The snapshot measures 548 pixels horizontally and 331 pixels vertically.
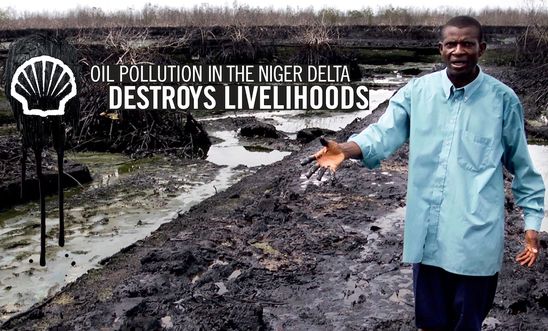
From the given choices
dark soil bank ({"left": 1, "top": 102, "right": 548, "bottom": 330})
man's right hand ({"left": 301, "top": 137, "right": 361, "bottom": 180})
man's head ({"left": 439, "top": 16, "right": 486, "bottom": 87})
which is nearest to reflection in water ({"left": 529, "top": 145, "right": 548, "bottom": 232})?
dark soil bank ({"left": 1, "top": 102, "right": 548, "bottom": 330})

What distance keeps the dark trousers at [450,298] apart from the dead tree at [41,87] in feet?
10.1

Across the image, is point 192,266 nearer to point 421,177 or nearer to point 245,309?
point 245,309

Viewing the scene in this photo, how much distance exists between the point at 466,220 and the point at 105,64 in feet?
31.2

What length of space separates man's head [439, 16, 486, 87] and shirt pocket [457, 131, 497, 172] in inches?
8.3

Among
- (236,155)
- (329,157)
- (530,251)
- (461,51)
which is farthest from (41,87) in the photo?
(236,155)

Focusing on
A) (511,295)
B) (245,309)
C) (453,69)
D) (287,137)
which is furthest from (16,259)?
(287,137)

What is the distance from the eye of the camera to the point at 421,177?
2430 millimetres

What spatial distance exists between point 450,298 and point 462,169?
526 millimetres

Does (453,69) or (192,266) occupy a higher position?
(453,69)

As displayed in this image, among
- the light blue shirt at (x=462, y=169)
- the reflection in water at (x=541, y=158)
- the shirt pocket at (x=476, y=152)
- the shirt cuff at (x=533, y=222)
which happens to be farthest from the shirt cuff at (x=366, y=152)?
the reflection in water at (x=541, y=158)

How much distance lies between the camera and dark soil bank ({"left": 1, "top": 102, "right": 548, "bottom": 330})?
3.65 m

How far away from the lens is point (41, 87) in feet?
14.9

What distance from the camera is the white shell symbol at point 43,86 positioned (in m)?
4.54

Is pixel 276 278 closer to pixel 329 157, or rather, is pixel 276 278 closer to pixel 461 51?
pixel 329 157
